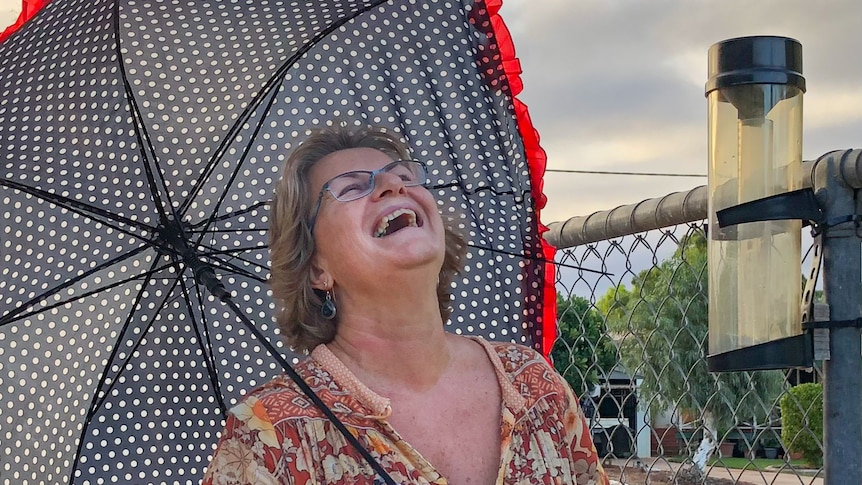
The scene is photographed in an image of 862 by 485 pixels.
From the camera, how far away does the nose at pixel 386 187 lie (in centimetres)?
193

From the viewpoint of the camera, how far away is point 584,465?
200cm

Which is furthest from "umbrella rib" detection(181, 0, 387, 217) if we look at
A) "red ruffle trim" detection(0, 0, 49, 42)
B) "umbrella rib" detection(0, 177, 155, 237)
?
"red ruffle trim" detection(0, 0, 49, 42)

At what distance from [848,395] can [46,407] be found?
1735mm

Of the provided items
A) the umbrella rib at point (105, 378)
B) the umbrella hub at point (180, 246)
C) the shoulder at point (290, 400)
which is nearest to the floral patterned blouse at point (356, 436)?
the shoulder at point (290, 400)

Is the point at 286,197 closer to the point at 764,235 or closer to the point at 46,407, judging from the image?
the point at 46,407

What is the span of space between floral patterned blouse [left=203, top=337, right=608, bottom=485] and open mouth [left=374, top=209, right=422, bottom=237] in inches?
10.2

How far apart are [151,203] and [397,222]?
703mm

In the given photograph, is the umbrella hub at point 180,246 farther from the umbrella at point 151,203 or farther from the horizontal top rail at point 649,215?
the horizontal top rail at point 649,215

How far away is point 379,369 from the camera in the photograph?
193 centimetres

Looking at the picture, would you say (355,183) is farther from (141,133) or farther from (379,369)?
(141,133)

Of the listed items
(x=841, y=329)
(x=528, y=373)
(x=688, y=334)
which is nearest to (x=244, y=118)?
(x=528, y=373)

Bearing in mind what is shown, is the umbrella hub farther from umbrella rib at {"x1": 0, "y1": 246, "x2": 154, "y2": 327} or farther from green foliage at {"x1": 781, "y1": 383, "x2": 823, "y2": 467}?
green foliage at {"x1": 781, "y1": 383, "x2": 823, "y2": 467}

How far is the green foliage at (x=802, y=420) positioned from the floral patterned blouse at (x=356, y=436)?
0.78m

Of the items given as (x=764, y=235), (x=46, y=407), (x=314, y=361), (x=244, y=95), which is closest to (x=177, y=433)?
(x=46, y=407)
